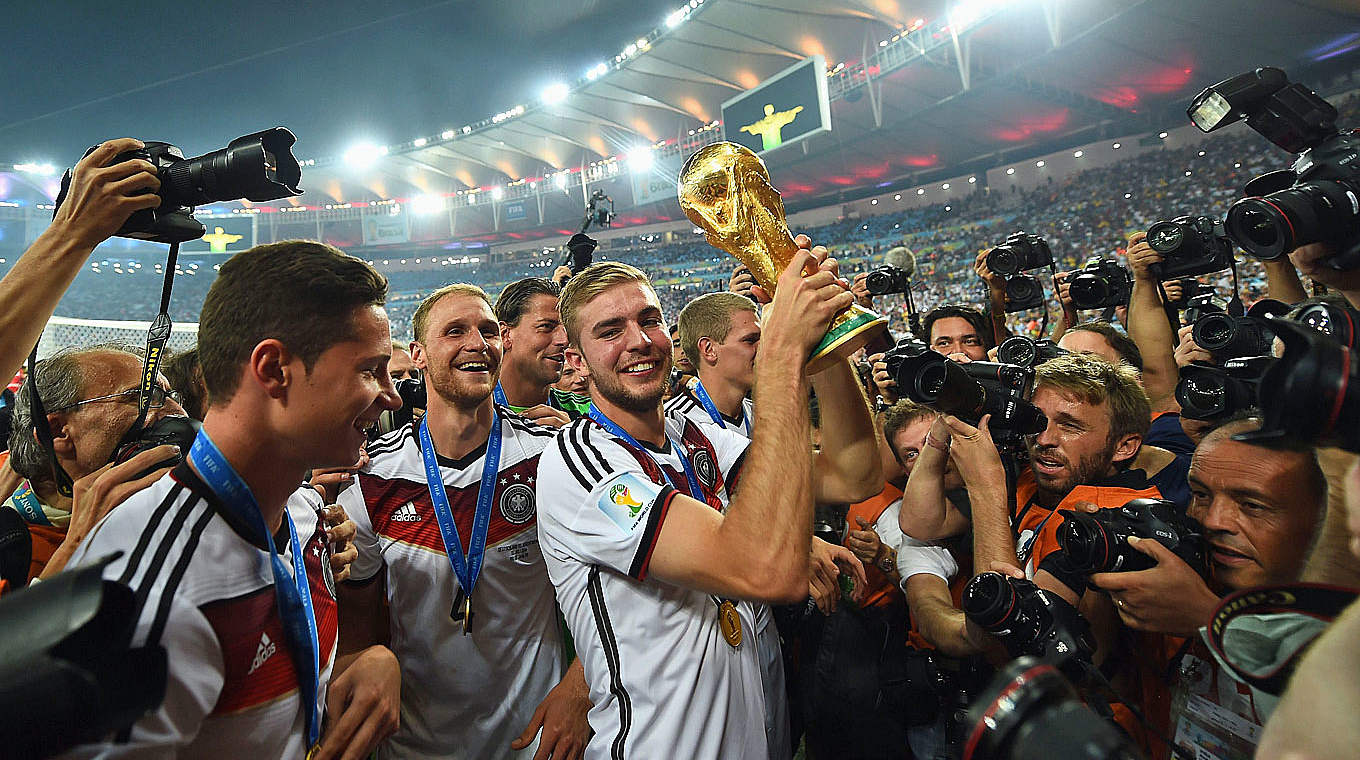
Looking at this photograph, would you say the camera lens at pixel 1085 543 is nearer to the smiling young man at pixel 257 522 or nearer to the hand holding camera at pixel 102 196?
the smiling young man at pixel 257 522

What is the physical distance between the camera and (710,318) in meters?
3.42

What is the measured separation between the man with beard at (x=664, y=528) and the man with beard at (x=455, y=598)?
61cm

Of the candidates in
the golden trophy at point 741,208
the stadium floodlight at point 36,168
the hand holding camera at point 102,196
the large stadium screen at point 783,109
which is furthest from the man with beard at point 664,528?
the stadium floodlight at point 36,168

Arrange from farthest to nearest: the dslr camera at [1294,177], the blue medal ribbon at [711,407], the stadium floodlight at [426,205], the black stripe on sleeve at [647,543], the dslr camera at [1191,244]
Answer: the stadium floodlight at [426,205]
the blue medal ribbon at [711,407]
the dslr camera at [1191,244]
the dslr camera at [1294,177]
the black stripe on sleeve at [647,543]

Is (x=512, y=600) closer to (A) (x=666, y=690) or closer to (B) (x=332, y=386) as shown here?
(A) (x=666, y=690)

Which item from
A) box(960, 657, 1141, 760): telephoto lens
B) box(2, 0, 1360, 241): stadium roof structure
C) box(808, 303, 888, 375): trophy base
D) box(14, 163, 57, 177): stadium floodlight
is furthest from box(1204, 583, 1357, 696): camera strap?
box(14, 163, 57, 177): stadium floodlight

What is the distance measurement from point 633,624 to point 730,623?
26cm

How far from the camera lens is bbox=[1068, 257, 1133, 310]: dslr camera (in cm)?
384

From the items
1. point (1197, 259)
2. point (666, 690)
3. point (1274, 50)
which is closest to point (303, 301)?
point (666, 690)

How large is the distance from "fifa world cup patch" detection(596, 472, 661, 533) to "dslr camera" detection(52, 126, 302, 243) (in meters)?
1.01

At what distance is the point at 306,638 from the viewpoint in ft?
4.03

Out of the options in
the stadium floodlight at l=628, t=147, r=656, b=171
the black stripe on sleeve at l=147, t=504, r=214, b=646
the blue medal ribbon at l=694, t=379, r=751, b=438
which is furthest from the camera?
the stadium floodlight at l=628, t=147, r=656, b=171

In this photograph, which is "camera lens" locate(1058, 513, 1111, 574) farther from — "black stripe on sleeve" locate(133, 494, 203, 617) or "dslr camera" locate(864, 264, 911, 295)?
"dslr camera" locate(864, 264, 911, 295)

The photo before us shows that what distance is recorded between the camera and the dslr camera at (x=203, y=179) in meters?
1.48
